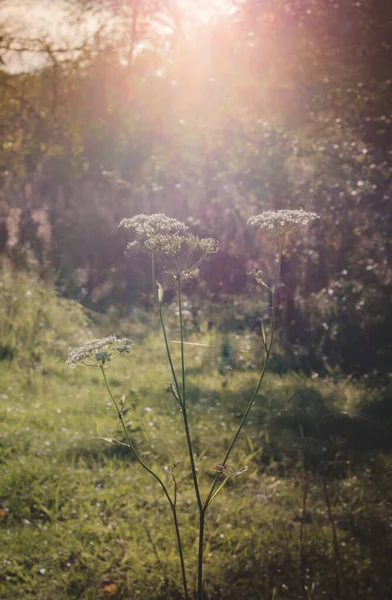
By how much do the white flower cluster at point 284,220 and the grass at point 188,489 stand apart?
37.8 inches

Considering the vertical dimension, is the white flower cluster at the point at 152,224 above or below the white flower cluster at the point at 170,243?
above

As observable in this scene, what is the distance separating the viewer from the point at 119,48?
1032cm

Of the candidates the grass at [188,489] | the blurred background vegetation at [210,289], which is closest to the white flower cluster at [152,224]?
the blurred background vegetation at [210,289]

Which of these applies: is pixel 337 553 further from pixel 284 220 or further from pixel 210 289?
pixel 210 289

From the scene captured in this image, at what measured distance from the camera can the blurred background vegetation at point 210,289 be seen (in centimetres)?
314

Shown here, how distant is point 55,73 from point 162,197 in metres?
2.29

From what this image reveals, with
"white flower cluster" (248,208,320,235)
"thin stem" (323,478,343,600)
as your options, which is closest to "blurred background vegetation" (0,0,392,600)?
"thin stem" (323,478,343,600)

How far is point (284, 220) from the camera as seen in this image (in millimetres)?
1901

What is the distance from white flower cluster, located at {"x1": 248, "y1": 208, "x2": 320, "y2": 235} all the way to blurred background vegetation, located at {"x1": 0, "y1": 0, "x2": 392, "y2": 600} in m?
0.67

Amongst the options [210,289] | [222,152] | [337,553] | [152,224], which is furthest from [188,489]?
[222,152]

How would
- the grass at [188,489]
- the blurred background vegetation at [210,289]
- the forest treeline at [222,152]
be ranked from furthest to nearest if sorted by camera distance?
1. the forest treeline at [222,152]
2. the blurred background vegetation at [210,289]
3. the grass at [188,489]

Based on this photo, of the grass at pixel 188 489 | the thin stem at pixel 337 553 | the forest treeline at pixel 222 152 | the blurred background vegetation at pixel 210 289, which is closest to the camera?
the thin stem at pixel 337 553

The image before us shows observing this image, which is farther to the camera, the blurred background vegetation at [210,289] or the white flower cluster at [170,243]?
the blurred background vegetation at [210,289]

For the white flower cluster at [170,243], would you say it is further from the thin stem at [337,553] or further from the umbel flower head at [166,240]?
the thin stem at [337,553]
